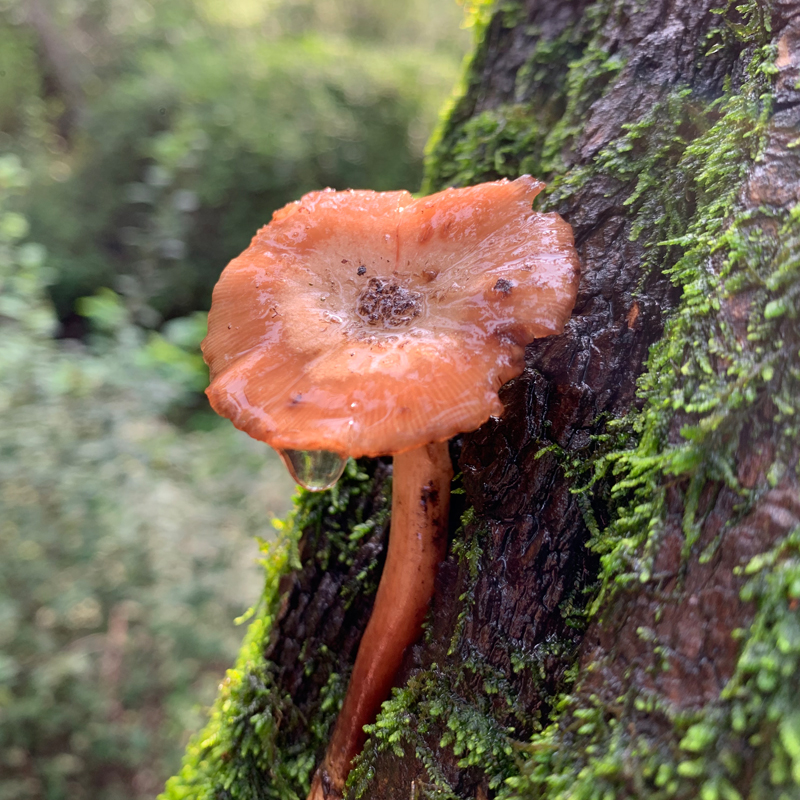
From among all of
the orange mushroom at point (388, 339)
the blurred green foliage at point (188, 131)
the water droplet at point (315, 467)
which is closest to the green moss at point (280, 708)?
the orange mushroom at point (388, 339)

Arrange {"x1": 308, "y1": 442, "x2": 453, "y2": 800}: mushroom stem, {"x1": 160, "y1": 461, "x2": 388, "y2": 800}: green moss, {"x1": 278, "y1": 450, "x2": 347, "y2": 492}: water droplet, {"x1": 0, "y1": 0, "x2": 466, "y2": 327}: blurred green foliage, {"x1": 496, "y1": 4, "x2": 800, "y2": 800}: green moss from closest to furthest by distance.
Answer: {"x1": 496, "y1": 4, "x2": 800, "y2": 800}: green moss → {"x1": 278, "y1": 450, "x2": 347, "y2": 492}: water droplet → {"x1": 308, "y1": 442, "x2": 453, "y2": 800}: mushroom stem → {"x1": 160, "y1": 461, "x2": 388, "y2": 800}: green moss → {"x1": 0, "y1": 0, "x2": 466, "y2": 327}: blurred green foliage

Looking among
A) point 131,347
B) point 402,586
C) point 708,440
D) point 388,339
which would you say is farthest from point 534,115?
point 131,347

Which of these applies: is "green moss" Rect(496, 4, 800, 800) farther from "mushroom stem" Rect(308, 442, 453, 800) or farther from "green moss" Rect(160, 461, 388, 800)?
"green moss" Rect(160, 461, 388, 800)

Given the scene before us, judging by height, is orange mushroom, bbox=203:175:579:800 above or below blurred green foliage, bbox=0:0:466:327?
above

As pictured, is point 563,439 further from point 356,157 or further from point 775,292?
point 356,157

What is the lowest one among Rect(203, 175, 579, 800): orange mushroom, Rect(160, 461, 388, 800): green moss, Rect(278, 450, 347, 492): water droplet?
Rect(160, 461, 388, 800): green moss

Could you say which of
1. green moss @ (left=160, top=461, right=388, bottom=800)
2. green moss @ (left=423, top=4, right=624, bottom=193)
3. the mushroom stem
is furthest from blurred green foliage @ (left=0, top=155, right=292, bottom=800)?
green moss @ (left=423, top=4, right=624, bottom=193)

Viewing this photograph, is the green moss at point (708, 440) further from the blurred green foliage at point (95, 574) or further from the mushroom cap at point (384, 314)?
the blurred green foliage at point (95, 574)
